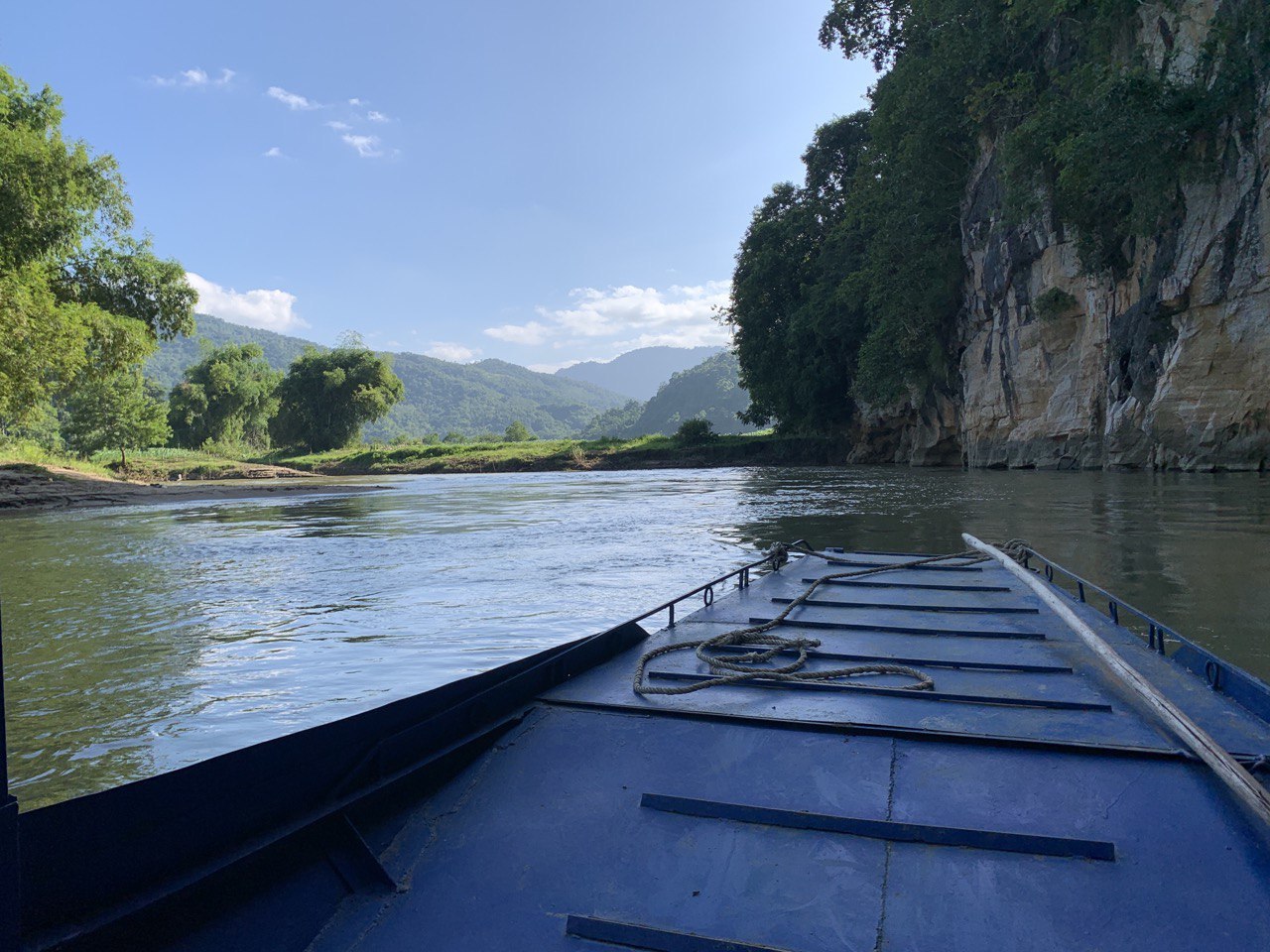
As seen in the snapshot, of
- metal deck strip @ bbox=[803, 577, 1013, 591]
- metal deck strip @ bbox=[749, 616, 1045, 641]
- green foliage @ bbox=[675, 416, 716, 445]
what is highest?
green foliage @ bbox=[675, 416, 716, 445]

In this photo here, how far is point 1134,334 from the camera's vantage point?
20.4 meters

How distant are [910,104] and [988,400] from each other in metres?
10.8

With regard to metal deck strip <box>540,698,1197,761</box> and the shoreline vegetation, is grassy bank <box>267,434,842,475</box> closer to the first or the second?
the shoreline vegetation

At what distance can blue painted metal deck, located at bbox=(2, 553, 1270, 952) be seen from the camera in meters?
1.67

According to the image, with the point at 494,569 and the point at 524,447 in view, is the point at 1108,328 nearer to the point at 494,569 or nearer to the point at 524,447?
the point at 494,569

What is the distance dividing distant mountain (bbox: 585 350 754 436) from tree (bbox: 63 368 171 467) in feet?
251

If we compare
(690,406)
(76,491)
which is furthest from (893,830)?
(690,406)

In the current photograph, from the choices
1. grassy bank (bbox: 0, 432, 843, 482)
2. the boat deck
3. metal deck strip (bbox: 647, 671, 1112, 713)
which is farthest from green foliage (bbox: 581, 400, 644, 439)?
the boat deck

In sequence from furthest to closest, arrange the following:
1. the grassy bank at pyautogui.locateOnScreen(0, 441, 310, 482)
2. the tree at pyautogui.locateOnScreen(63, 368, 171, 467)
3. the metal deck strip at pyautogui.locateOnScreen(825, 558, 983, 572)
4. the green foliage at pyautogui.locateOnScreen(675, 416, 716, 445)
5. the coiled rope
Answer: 1. the green foliage at pyautogui.locateOnScreen(675, 416, 716, 445)
2. the tree at pyautogui.locateOnScreen(63, 368, 171, 467)
3. the grassy bank at pyautogui.locateOnScreen(0, 441, 310, 482)
4. the metal deck strip at pyautogui.locateOnScreen(825, 558, 983, 572)
5. the coiled rope

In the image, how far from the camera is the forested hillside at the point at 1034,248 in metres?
16.3

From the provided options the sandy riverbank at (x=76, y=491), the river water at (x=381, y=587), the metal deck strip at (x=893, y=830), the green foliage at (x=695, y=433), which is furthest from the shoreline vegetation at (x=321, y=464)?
the metal deck strip at (x=893, y=830)

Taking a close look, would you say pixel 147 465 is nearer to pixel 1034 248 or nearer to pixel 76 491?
pixel 76 491

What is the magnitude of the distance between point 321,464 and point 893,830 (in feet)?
181

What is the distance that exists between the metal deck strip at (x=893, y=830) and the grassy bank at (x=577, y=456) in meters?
41.4
